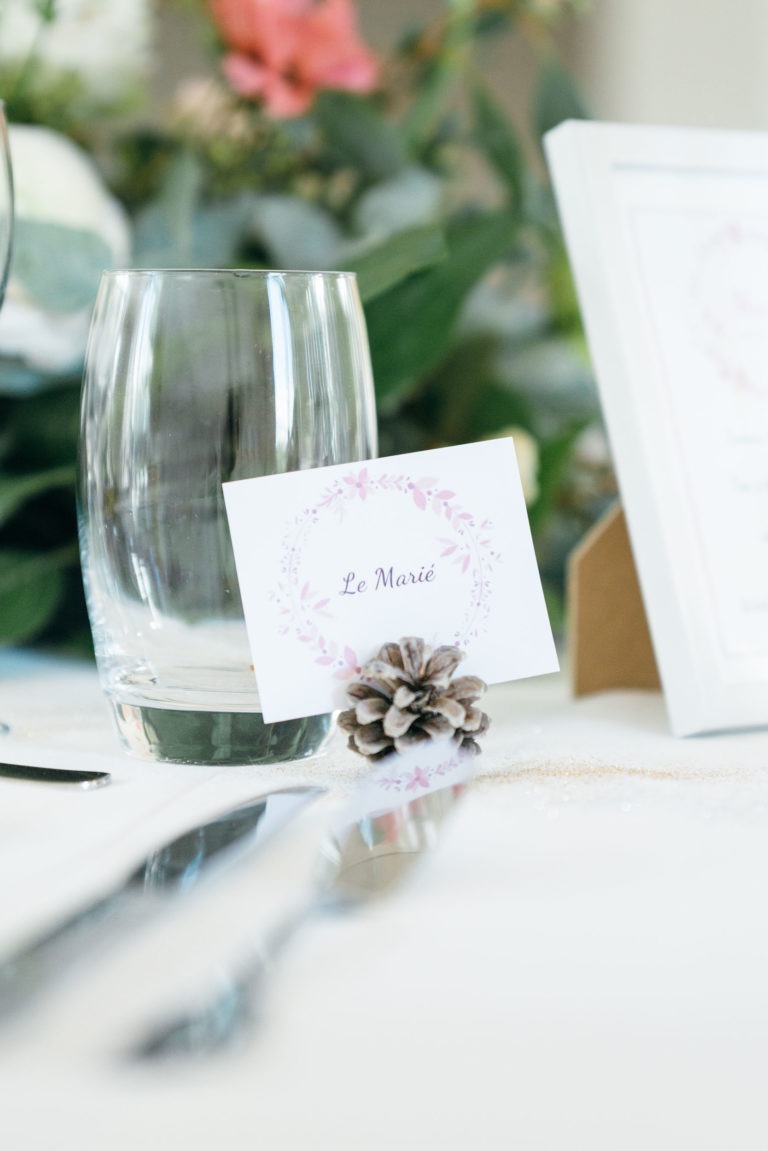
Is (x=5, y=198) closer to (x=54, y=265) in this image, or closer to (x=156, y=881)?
(x=54, y=265)

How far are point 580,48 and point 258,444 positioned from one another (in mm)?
1577

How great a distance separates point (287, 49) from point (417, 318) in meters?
0.25

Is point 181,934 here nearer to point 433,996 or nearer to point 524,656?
point 433,996

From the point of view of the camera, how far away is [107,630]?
1.49ft

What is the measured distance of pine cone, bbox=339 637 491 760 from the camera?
43cm

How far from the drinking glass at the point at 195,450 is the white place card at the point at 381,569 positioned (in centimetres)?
1

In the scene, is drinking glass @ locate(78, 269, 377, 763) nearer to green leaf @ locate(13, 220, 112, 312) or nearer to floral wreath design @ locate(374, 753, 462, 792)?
floral wreath design @ locate(374, 753, 462, 792)

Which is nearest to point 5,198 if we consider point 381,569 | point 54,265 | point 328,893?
point 54,265

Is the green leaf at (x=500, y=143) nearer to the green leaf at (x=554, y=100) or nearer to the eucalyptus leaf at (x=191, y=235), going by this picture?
the green leaf at (x=554, y=100)

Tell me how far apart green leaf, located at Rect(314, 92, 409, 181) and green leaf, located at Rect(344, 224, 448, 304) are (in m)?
0.24

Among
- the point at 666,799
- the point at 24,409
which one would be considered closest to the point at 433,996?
the point at 666,799

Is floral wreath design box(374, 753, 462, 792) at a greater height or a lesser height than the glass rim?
lesser

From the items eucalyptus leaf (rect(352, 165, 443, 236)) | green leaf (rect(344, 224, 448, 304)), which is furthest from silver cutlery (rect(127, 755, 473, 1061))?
eucalyptus leaf (rect(352, 165, 443, 236))

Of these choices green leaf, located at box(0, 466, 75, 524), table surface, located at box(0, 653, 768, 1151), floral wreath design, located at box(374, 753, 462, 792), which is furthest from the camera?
green leaf, located at box(0, 466, 75, 524)
